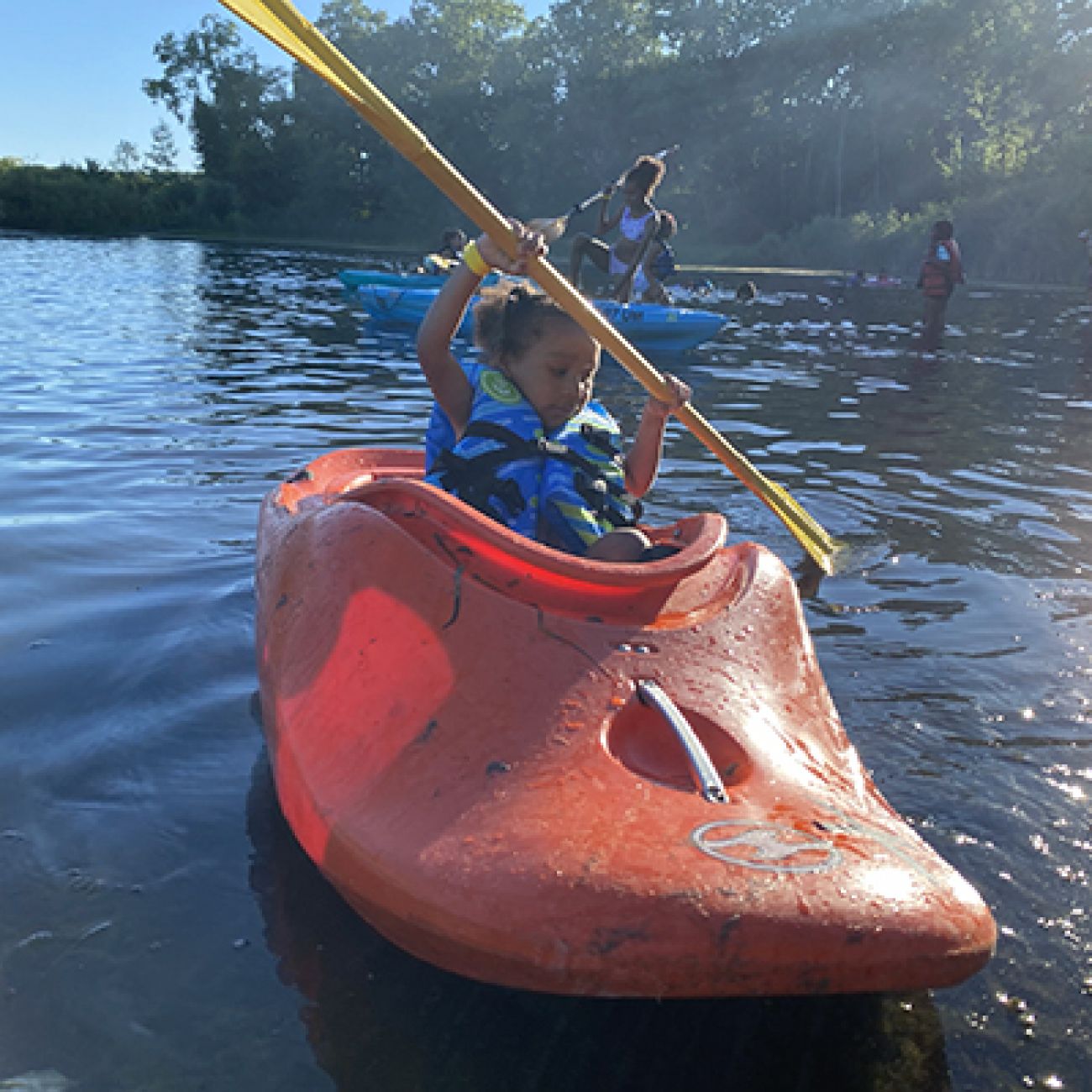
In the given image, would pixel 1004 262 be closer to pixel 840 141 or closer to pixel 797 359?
pixel 840 141

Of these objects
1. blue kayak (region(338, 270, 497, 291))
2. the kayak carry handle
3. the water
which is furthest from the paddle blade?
blue kayak (region(338, 270, 497, 291))

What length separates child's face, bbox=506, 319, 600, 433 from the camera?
3.01m

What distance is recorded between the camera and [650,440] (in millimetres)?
3416

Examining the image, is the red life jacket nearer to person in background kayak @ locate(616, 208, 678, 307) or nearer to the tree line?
person in background kayak @ locate(616, 208, 678, 307)

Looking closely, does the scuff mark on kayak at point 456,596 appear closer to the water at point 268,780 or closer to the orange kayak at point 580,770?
→ the orange kayak at point 580,770

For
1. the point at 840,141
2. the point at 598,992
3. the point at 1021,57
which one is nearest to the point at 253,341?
the point at 598,992

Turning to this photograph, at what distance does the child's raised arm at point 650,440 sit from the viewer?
11.2 ft

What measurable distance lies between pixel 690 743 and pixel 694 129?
44.6 metres

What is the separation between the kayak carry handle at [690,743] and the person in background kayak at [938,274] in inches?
458

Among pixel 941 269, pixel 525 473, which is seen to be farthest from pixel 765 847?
pixel 941 269

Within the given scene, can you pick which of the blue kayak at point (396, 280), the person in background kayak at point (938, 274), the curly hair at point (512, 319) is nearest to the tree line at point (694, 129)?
the person in background kayak at point (938, 274)

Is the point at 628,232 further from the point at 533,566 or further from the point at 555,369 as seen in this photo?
the point at 533,566

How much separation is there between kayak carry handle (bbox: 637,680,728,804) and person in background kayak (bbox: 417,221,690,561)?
29.3 inches

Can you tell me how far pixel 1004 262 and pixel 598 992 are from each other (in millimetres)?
29424
